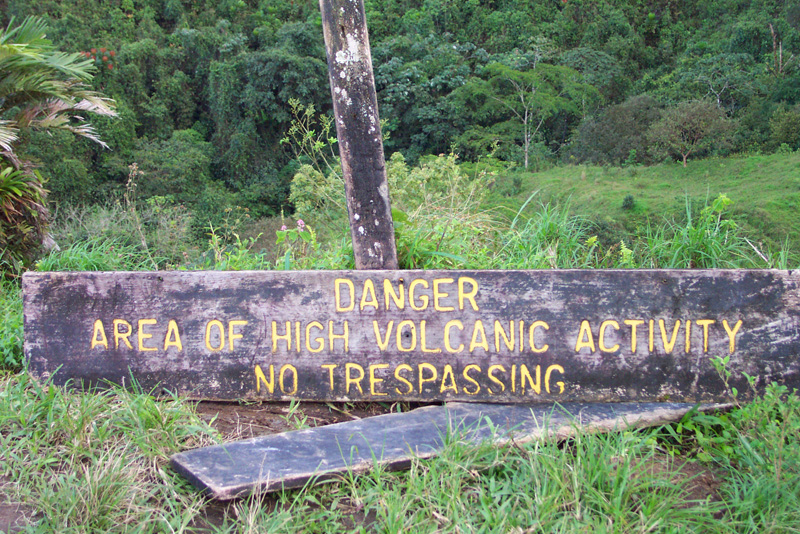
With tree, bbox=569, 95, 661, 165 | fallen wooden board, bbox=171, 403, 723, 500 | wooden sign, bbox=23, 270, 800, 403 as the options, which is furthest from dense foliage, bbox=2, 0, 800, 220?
fallen wooden board, bbox=171, 403, 723, 500

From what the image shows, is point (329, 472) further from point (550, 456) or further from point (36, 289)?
point (36, 289)

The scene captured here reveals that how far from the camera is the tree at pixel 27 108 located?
180 inches

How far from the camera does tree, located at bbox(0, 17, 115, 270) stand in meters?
4.56

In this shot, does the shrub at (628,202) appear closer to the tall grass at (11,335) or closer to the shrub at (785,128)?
the shrub at (785,128)

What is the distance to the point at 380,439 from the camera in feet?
6.66

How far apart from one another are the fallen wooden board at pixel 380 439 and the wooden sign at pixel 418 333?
0.11 meters

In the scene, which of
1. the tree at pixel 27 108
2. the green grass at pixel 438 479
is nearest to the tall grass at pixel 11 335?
the green grass at pixel 438 479

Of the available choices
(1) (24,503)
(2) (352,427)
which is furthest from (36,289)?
(2) (352,427)

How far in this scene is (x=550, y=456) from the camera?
6.01 feet

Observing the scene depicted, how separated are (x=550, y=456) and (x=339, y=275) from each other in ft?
3.61

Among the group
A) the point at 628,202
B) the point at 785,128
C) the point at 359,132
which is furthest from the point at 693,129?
the point at 359,132

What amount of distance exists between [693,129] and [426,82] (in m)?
8.35

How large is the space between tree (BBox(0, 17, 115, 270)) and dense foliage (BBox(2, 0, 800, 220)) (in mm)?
10698

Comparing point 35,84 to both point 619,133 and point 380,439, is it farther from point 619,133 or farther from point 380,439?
point 619,133
